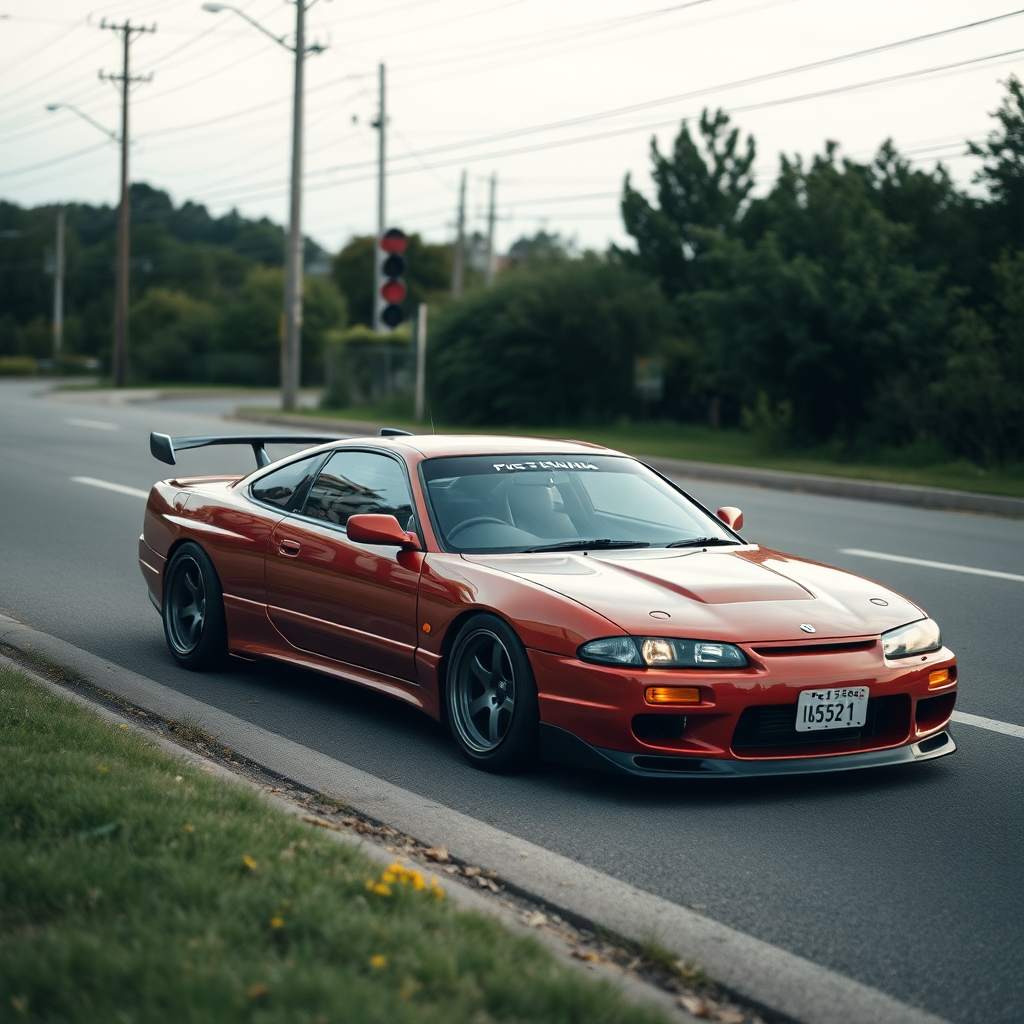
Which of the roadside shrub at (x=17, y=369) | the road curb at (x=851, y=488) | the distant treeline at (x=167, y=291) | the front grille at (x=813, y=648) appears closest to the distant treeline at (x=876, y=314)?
the road curb at (x=851, y=488)

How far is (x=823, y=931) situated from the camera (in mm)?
4012

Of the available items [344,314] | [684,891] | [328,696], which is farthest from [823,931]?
[344,314]

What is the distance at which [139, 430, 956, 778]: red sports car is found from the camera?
5176 mm

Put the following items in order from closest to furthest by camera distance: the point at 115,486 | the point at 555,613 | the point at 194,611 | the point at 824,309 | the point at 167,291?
1. the point at 555,613
2. the point at 194,611
3. the point at 115,486
4. the point at 824,309
5. the point at 167,291

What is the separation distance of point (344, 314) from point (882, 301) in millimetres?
54307

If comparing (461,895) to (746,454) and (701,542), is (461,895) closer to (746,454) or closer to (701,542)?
(701,542)

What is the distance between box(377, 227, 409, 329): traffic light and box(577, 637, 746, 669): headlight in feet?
77.1

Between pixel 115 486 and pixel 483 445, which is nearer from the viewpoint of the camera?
pixel 483 445

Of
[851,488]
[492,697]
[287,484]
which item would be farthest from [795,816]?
[851,488]

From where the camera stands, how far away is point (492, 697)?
5625mm

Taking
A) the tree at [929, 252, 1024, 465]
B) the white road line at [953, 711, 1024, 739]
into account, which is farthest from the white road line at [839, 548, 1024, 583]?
the tree at [929, 252, 1024, 465]

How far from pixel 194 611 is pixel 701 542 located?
2720mm

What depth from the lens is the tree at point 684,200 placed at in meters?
41.3

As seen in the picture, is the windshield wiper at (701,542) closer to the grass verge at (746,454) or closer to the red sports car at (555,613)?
the red sports car at (555,613)
